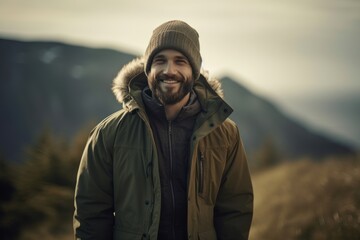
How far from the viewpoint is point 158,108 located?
3.31 metres

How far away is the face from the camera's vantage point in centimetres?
325

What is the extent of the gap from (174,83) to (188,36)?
1.60 feet

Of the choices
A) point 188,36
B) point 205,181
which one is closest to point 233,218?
point 205,181

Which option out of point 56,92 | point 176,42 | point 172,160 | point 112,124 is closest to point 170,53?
point 176,42

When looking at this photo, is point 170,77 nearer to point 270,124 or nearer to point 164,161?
point 164,161

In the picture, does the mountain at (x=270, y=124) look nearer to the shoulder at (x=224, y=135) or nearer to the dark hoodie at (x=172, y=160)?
the shoulder at (x=224, y=135)

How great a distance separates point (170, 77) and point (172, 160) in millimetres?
705

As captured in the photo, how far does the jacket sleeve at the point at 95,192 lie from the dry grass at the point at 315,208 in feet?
12.9

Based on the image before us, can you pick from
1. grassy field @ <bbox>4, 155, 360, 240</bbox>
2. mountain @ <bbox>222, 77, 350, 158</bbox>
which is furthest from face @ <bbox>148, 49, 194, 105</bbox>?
mountain @ <bbox>222, 77, 350, 158</bbox>

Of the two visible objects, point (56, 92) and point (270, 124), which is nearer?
point (56, 92)

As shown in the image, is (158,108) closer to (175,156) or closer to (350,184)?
(175,156)

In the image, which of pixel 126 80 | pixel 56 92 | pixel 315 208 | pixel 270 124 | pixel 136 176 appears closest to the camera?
pixel 136 176

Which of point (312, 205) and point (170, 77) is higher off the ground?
point (170, 77)

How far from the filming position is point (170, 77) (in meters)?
3.23
